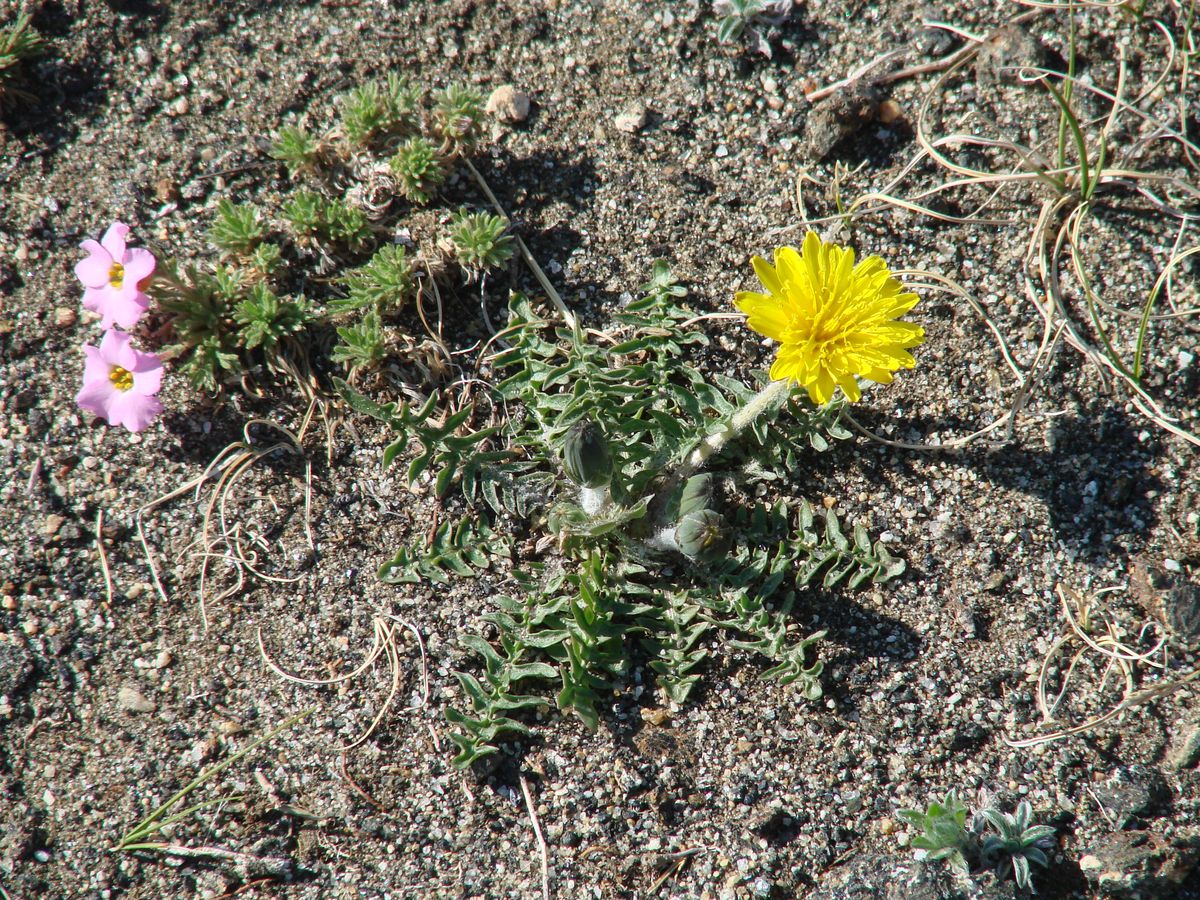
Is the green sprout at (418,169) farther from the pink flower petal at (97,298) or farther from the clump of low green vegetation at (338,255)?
the pink flower petal at (97,298)

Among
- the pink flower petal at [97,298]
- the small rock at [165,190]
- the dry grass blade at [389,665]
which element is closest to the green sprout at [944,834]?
the dry grass blade at [389,665]

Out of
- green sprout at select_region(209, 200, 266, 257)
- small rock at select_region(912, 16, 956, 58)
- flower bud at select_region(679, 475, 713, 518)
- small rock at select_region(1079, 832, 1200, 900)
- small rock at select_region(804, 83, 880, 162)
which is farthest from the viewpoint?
small rock at select_region(912, 16, 956, 58)

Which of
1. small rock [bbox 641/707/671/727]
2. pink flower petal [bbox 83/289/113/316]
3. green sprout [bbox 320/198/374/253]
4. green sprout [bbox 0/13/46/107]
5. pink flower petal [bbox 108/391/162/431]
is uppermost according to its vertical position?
green sprout [bbox 0/13/46/107]

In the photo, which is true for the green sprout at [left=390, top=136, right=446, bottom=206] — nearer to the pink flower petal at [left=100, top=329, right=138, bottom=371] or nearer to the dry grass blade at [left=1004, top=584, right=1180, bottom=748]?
the pink flower petal at [left=100, top=329, right=138, bottom=371]

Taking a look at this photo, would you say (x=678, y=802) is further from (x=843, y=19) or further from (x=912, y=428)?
(x=843, y=19)

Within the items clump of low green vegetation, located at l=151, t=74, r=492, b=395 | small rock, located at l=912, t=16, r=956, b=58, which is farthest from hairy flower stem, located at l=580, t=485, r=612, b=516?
small rock, located at l=912, t=16, r=956, b=58

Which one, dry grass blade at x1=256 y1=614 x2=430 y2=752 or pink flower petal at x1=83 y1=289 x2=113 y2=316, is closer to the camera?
dry grass blade at x1=256 y1=614 x2=430 y2=752
